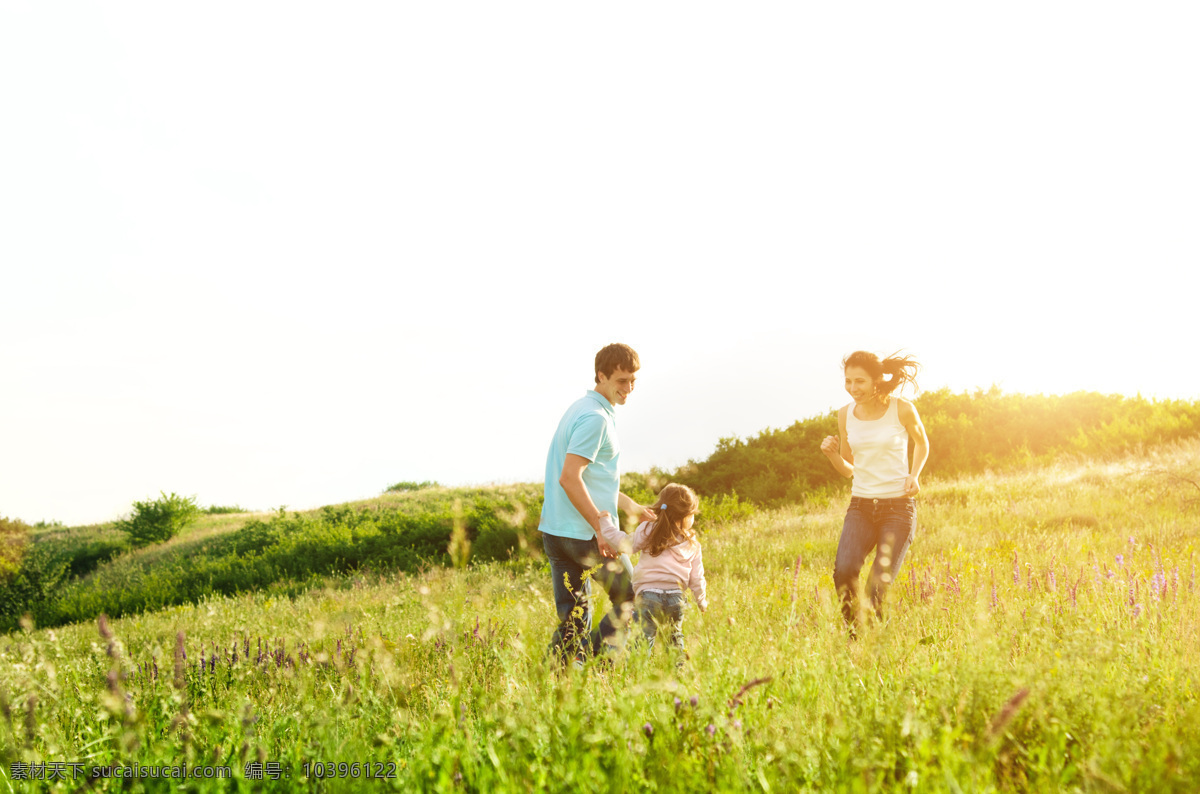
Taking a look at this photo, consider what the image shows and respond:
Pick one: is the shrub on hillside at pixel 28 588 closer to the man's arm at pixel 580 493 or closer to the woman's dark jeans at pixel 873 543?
the man's arm at pixel 580 493

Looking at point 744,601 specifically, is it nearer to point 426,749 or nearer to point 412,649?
point 412,649

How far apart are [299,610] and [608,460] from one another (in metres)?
6.96

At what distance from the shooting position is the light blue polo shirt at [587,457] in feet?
12.5

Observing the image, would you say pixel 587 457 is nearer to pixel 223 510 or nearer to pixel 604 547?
pixel 604 547

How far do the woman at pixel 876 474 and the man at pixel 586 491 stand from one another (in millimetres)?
1538

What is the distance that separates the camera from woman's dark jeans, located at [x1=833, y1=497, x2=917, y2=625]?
4340 mm

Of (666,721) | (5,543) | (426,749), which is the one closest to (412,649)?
(426,749)

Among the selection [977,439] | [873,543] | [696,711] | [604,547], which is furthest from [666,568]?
[977,439]

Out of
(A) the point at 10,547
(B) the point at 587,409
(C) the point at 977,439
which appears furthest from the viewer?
(A) the point at 10,547

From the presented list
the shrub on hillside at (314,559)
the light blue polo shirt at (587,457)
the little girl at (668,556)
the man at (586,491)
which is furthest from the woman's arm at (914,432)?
the shrub on hillside at (314,559)

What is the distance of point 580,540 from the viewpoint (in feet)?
12.9

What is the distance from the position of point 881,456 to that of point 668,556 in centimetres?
172

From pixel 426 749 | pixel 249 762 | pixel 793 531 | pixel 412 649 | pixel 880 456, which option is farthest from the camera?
pixel 793 531

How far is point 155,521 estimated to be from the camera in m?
28.5
